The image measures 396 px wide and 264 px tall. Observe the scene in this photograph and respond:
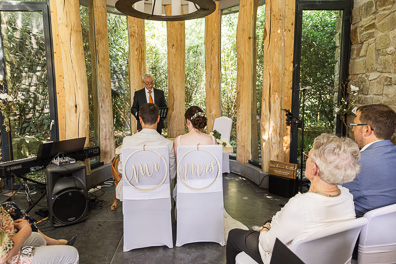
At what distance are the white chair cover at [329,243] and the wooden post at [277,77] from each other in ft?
9.92

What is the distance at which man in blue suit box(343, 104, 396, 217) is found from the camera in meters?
1.90

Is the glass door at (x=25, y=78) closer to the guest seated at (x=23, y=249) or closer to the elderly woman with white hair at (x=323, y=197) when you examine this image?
the guest seated at (x=23, y=249)

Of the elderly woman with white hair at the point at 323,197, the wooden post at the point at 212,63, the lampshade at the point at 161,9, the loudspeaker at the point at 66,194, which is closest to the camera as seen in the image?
the elderly woman with white hair at the point at 323,197

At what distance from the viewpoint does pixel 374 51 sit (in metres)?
3.68

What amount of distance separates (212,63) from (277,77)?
67.0 inches

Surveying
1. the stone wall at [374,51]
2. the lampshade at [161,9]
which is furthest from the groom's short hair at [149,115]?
the stone wall at [374,51]

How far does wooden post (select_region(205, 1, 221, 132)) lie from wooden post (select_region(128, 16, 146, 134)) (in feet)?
3.99

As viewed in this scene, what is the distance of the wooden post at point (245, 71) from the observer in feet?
16.2

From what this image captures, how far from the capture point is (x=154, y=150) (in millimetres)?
2490

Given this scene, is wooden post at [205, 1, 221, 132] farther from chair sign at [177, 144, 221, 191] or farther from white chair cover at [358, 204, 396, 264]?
white chair cover at [358, 204, 396, 264]

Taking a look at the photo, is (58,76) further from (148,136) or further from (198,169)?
(198,169)

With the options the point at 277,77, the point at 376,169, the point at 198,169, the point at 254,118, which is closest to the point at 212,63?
the point at 254,118

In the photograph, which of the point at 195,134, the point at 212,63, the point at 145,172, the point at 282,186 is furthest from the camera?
the point at 212,63

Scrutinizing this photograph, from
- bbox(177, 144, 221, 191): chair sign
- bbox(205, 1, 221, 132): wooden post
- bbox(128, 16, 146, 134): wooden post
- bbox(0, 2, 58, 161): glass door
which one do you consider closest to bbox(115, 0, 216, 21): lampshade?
bbox(177, 144, 221, 191): chair sign
